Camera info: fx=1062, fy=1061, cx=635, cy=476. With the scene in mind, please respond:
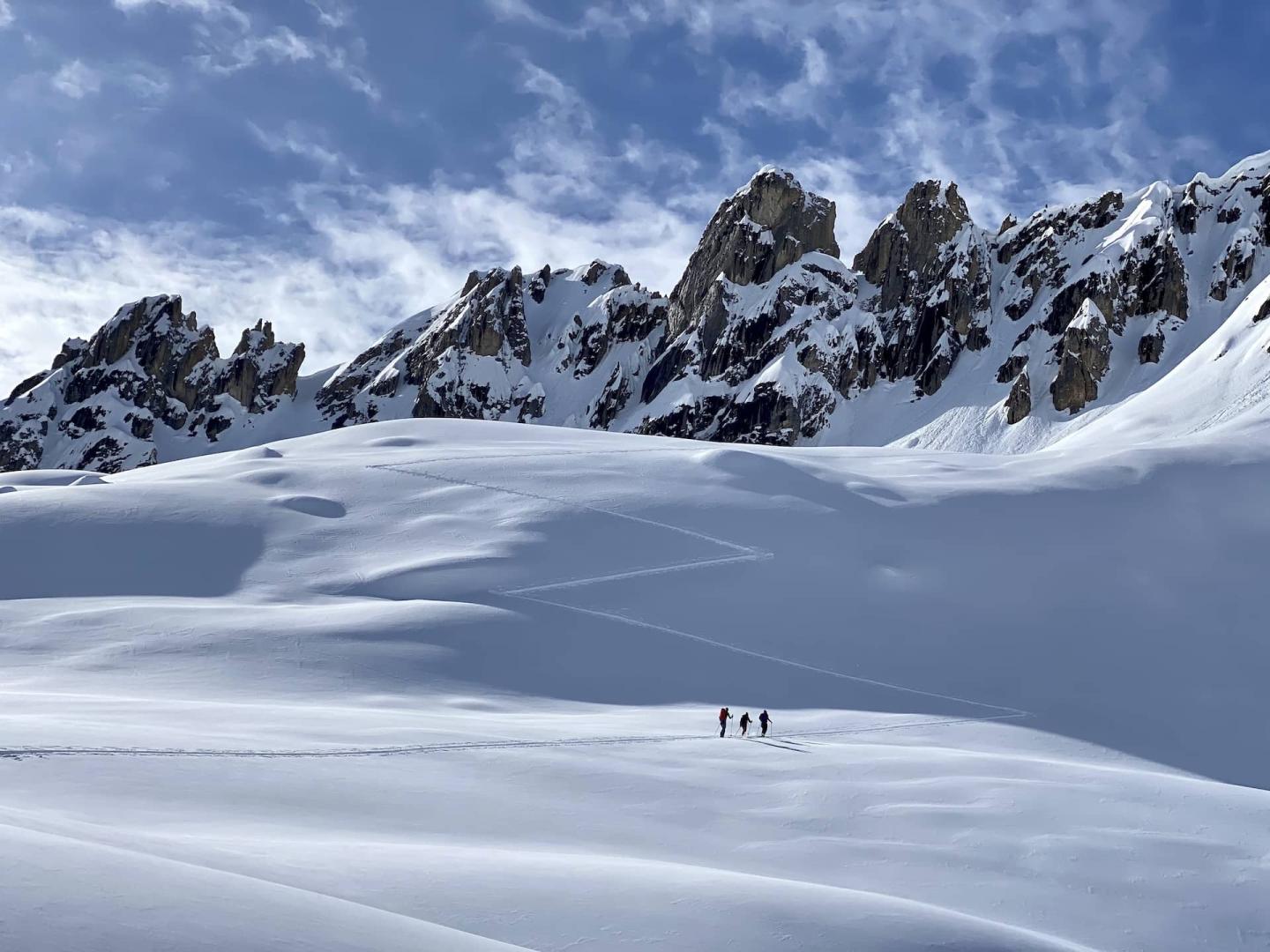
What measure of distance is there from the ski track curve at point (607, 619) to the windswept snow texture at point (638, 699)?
16 cm

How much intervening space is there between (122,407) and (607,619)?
178658 millimetres

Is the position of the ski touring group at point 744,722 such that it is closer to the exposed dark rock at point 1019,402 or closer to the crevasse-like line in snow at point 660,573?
the crevasse-like line in snow at point 660,573

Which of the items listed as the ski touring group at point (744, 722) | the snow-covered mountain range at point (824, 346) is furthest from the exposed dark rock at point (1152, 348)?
the ski touring group at point (744, 722)

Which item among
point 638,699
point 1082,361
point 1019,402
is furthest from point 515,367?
point 638,699

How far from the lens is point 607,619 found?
36.1 metres

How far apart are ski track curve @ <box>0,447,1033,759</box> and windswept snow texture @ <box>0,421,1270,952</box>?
158 millimetres

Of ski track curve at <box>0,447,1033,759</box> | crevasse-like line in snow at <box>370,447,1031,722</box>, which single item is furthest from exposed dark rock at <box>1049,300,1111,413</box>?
crevasse-like line in snow at <box>370,447,1031,722</box>

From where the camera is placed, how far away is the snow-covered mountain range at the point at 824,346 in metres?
133

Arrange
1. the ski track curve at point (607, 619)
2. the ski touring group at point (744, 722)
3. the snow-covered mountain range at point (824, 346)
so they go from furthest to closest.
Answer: the snow-covered mountain range at point (824, 346) < the ski touring group at point (744, 722) < the ski track curve at point (607, 619)

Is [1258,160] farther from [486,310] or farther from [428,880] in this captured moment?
[428,880]

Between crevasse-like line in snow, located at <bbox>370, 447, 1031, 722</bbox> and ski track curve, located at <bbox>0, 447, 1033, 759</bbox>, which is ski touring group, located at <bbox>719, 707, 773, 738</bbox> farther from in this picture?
crevasse-like line in snow, located at <bbox>370, 447, 1031, 722</bbox>

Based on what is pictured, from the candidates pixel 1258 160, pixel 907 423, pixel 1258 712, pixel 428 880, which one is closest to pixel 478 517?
pixel 1258 712

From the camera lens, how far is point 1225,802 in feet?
65.6

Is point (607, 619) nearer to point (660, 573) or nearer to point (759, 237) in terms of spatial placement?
point (660, 573)
